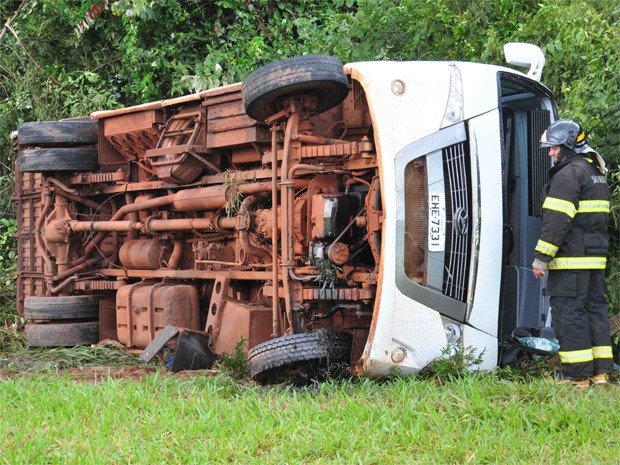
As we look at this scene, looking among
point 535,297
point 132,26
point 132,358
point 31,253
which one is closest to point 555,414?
point 535,297

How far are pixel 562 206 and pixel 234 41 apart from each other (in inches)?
240

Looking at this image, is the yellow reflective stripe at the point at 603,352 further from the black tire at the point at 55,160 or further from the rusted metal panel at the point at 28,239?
the rusted metal panel at the point at 28,239

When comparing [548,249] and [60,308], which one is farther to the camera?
[60,308]

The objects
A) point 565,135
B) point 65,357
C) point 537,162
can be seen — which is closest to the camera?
point 565,135

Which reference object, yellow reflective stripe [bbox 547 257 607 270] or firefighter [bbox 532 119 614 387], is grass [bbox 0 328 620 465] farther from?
yellow reflective stripe [bbox 547 257 607 270]

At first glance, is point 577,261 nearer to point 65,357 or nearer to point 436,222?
point 436,222

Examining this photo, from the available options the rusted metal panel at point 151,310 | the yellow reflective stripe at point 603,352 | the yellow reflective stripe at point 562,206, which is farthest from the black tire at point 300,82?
the yellow reflective stripe at point 603,352

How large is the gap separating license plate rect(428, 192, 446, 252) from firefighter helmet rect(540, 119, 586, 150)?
0.90m

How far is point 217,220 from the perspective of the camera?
7.80 metres

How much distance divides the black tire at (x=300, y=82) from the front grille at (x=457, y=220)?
0.82 metres

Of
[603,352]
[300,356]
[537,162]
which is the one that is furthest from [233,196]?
[603,352]

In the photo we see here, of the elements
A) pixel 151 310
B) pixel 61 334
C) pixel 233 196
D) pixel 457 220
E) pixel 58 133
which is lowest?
pixel 61 334

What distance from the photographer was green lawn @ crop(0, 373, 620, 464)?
180 inches

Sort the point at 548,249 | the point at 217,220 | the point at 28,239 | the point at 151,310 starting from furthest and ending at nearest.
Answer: the point at 28,239, the point at 151,310, the point at 217,220, the point at 548,249
